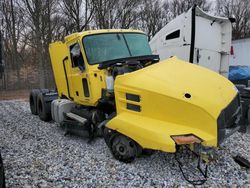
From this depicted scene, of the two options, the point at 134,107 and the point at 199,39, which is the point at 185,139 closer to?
the point at 134,107

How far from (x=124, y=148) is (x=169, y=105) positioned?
112 centimetres

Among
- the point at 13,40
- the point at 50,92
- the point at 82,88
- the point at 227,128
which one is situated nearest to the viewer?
the point at 227,128

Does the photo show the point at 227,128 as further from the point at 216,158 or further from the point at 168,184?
the point at 168,184

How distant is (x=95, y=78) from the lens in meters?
5.73

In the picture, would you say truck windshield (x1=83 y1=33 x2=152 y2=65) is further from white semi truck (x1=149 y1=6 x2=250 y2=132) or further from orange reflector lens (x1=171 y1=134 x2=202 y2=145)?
orange reflector lens (x1=171 y1=134 x2=202 y2=145)

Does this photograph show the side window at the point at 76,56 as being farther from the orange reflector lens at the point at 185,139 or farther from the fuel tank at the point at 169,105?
the orange reflector lens at the point at 185,139

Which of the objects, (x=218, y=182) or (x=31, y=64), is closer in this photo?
(x=218, y=182)

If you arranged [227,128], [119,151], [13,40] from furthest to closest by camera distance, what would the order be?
[13,40], [119,151], [227,128]

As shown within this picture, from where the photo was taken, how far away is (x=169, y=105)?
4.18 m

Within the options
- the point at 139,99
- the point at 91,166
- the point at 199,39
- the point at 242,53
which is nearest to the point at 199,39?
the point at 199,39

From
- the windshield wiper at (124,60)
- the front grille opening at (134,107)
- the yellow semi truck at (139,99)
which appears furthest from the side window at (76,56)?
the front grille opening at (134,107)

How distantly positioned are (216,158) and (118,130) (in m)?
1.74

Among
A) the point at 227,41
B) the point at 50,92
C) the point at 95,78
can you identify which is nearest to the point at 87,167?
the point at 95,78

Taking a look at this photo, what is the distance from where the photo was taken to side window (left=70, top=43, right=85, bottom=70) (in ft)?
19.9
